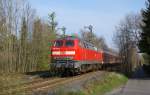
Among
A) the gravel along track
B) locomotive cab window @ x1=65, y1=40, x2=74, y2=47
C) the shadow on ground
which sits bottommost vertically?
the shadow on ground

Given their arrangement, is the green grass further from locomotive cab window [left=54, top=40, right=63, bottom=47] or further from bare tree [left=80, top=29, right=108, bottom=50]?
bare tree [left=80, top=29, right=108, bottom=50]

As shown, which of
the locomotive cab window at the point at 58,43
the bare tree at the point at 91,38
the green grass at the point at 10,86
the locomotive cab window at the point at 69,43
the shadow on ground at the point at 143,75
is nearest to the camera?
the green grass at the point at 10,86

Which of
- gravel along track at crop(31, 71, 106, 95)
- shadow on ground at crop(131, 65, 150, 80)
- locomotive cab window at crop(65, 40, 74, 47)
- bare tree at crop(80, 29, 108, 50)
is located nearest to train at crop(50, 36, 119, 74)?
locomotive cab window at crop(65, 40, 74, 47)

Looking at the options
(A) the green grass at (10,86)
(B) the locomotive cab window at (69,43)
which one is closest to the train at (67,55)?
(B) the locomotive cab window at (69,43)

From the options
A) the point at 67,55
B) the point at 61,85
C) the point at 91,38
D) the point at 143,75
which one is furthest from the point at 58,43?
the point at 91,38

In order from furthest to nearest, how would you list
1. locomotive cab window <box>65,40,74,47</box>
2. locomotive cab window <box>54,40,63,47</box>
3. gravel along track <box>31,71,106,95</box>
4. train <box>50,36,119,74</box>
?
locomotive cab window <box>54,40,63,47</box> < locomotive cab window <box>65,40,74,47</box> < train <box>50,36,119,74</box> < gravel along track <box>31,71,106,95</box>

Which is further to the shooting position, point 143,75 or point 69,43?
point 143,75

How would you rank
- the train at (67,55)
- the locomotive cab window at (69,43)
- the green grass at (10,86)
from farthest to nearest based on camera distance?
1. the locomotive cab window at (69,43)
2. the train at (67,55)
3. the green grass at (10,86)

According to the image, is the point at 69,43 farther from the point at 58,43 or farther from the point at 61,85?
the point at 61,85

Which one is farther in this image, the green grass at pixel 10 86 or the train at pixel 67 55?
the train at pixel 67 55

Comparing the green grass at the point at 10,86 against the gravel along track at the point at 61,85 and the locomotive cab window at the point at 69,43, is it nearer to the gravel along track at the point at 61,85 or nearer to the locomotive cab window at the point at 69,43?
the gravel along track at the point at 61,85

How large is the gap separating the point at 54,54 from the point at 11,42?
16951mm

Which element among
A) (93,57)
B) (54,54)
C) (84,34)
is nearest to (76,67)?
(54,54)

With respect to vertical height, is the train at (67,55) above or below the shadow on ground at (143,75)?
above
